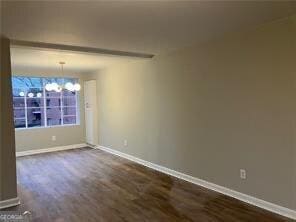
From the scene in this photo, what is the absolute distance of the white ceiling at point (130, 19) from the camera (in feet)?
7.94

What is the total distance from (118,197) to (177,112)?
5.70ft

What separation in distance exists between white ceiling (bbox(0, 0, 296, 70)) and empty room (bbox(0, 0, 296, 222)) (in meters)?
0.01

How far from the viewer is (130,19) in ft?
9.24

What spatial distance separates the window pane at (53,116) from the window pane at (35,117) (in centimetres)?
17

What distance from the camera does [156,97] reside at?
505cm

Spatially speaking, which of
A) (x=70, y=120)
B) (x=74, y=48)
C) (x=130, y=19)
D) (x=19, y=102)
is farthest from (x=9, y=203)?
(x=70, y=120)

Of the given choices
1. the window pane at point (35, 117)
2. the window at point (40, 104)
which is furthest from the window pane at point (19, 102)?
the window pane at point (35, 117)

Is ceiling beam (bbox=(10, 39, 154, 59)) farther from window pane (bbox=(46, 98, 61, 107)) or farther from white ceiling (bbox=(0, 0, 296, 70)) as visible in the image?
window pane (bbox=(46, 98, 61, 107))

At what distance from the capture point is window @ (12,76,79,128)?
268 inches

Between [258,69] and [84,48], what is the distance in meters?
2.63

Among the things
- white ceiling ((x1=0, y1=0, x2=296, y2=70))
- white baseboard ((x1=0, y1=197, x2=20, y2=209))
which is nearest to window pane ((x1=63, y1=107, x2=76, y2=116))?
white ceiling ((x1=0, y1=0, x2=296, y2=70))

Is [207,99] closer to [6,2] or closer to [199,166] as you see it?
[199,166]

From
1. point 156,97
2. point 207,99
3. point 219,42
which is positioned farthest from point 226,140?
point 156,97

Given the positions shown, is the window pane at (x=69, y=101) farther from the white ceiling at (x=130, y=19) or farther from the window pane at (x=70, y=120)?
the white ceiling at (x=130, y=19)
